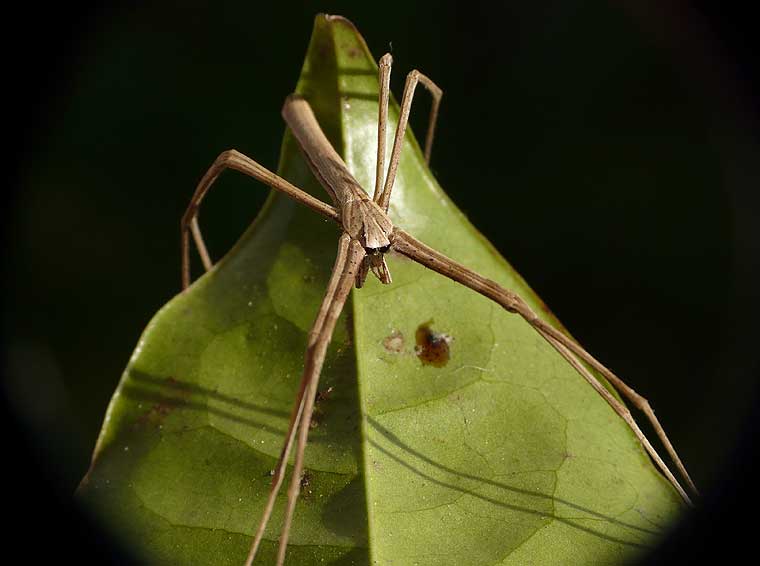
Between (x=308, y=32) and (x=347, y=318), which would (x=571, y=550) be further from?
(x=308, y=32)

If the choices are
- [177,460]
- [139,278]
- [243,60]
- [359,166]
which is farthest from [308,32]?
[177,460]

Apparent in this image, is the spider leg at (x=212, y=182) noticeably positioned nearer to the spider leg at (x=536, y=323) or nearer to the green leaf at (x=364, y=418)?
the green leaf at (x=364, y=418)

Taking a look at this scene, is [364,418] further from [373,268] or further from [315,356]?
[373,268]

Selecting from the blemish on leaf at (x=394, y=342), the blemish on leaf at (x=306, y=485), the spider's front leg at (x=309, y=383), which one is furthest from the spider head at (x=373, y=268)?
the blemish on leaf at (x=306, y=485)

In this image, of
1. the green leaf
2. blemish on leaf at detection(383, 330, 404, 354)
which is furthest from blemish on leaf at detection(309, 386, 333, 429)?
blemish on leaf at detection(383, 330, 404, 354)

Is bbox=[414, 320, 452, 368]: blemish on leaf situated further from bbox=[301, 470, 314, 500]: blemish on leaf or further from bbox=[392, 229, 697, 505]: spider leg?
bbox=[301, 470, 314, 500]: blemish on leaf

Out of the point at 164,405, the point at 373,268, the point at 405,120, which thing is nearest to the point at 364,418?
the point at 373,268

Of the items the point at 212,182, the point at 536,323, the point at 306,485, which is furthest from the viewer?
the point at 212,182
